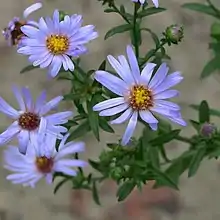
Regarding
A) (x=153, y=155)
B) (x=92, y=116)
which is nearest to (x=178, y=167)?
(x=153, y=155)

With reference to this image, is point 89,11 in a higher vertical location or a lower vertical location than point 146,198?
higher

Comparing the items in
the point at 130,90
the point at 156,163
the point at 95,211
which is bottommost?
the point at 95,211

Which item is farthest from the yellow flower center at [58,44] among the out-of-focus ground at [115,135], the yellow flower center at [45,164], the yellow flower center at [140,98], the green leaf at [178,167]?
the out-of-focus ground at [115,135]

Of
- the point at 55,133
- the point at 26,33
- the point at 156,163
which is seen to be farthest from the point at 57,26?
the point at 156,163

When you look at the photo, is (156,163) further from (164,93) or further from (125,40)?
(125,40)

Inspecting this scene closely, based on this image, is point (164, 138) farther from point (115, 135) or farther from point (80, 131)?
point (115, 135)

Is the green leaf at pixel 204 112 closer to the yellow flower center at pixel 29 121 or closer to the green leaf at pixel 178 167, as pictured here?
the green leaf at pixel 178 167

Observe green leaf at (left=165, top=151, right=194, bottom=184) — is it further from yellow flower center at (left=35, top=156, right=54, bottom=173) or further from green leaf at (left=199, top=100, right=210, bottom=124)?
yellow flower center at (left=35, top=156, right=54, bottom=173)
